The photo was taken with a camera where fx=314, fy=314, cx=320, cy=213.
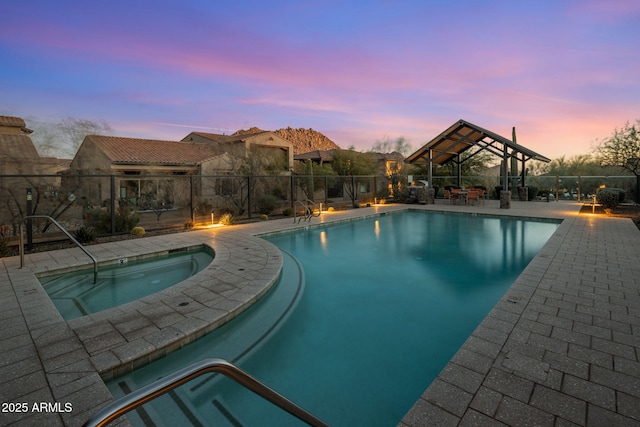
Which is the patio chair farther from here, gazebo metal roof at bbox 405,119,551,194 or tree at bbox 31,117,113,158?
tree at bbox 31,117,113,158

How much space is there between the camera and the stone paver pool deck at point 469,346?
2043mm

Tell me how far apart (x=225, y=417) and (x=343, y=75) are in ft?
52.5

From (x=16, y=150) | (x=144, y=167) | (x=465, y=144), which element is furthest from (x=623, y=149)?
(x=16, y=150)

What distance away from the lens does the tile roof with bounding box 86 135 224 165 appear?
1673cm

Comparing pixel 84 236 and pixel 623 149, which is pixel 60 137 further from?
pixel 623 149

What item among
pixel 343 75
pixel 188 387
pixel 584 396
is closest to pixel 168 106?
pixel 343 75

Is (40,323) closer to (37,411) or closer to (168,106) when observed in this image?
(37,411)

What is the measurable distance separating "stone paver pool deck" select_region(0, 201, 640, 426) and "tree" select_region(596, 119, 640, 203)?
54.5 ft

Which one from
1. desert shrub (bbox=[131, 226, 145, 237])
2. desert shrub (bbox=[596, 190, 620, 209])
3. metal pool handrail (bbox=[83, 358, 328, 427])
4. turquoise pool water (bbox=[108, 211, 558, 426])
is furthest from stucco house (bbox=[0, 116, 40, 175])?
desert shrub (bbox=[596, 190, 620, 209])

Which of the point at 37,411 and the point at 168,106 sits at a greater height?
the point at 168,106

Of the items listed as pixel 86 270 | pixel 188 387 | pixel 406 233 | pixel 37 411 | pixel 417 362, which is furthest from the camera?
pixel 406 233

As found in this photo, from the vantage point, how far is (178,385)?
112 centimetres

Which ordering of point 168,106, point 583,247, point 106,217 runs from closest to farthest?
point 583,247 → point 106,217 → point 168,106

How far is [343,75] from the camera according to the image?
51.9 feet
